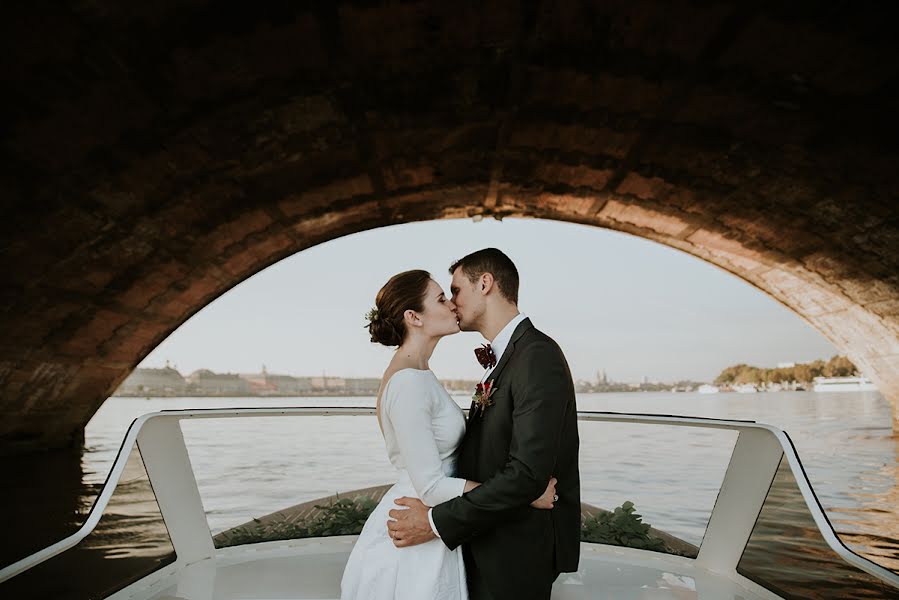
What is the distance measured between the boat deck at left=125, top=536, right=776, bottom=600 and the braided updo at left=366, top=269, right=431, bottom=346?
1.48 metres

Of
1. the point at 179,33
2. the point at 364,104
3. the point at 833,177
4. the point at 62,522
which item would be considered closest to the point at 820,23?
the point at 833,177

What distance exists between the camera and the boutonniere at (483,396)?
253 cm

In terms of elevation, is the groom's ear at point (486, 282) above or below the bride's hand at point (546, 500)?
above

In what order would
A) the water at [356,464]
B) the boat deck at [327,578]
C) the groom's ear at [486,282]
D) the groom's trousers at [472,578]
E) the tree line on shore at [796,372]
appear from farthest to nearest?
the tree line on shore at [796,372]
the water at [356,464]
the boat deck at [327,578]
the groom's ear at [486,282]
the groom's trousers at [472,578]

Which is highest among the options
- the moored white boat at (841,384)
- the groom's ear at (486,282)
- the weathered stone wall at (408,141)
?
the weathered stone wall at (408,141)

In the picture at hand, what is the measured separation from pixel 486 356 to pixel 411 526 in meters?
0.76

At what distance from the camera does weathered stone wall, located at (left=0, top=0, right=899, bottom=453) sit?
→ 278 inches

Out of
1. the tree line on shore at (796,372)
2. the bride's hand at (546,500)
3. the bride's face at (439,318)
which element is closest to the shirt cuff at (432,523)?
the bride's hand at (546,500)

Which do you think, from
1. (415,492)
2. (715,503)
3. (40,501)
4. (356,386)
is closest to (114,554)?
(415,492)

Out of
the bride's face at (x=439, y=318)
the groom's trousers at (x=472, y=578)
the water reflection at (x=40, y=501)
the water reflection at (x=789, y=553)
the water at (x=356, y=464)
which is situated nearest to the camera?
the groom's trousers at (x=472, y=578)

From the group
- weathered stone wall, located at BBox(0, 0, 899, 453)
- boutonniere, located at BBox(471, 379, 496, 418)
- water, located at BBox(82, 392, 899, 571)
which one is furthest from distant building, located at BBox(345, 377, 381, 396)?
boutonniere, located at BBox(471, 379, 496, 418)

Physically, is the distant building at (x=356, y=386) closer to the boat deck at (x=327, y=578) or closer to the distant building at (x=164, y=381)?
the boat deck at (x=327, y=578)

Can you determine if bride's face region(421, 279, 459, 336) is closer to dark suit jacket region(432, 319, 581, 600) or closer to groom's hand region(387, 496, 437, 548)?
dark suit jacket region(432, 319, 581, 600)

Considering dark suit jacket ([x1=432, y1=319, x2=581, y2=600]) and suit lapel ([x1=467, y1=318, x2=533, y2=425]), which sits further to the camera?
suit lapel ([x1=467, y1=318, x2=533, y2=425])
